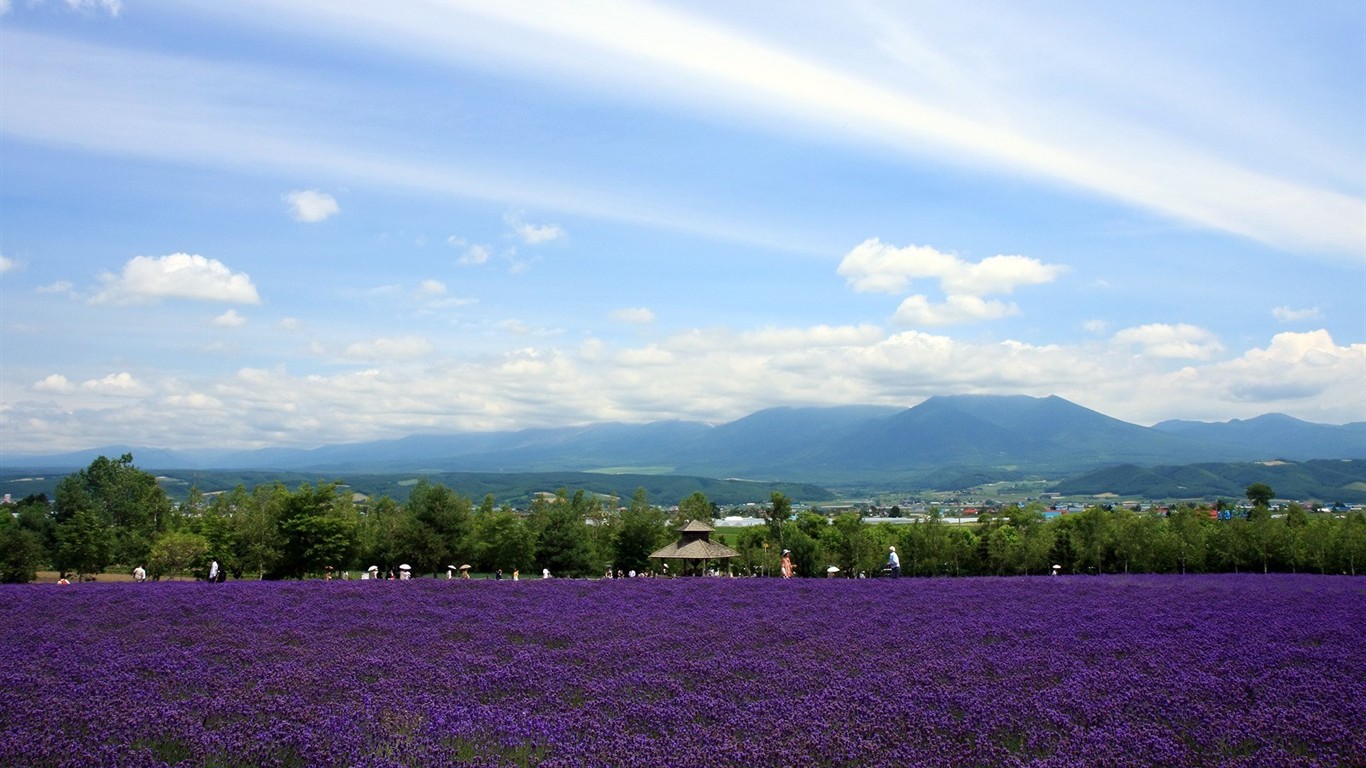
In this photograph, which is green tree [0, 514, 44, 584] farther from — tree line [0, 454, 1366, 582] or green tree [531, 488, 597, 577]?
green tree [531, 488, 597, 577]

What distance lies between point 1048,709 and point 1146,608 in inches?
475

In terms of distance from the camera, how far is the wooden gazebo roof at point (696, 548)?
1513 inches

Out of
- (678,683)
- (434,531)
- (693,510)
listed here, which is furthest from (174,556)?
(678,683)

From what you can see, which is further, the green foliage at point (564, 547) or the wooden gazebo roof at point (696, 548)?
the green foliage at point (564, 547)

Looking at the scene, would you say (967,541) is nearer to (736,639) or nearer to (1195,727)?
(736,639)

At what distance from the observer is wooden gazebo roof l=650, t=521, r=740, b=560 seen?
38422 millimetres

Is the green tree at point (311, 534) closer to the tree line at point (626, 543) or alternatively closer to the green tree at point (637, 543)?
the tree line at point (626, 543)

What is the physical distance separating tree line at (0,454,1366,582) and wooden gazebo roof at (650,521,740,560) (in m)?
2.33

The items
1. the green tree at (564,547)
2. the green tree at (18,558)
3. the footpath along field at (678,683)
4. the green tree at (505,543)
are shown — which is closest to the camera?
the footpath along field at (678,683)

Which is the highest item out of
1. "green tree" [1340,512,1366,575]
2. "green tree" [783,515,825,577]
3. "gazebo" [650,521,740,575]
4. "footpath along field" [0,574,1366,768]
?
"footpath along field" [0,574,1366,768]

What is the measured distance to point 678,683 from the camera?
39.0 feet

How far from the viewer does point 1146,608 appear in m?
20.4

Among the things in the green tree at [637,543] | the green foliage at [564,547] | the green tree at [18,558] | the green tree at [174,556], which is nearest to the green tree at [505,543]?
the green foliage at [564,547]

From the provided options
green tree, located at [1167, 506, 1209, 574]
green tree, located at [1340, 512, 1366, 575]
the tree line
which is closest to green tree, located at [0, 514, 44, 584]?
the tree line
